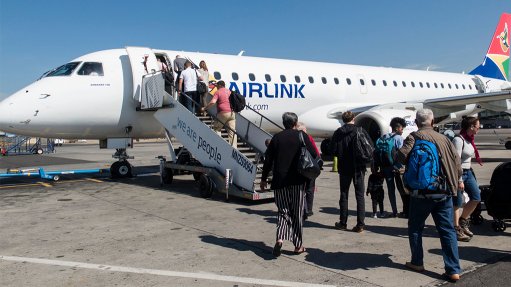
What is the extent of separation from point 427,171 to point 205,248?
2.93 meters

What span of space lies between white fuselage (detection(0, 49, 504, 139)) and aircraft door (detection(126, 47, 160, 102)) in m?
0.17

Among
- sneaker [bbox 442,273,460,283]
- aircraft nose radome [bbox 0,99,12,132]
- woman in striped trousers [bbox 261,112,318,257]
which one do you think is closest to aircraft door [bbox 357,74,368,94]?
aircraft nose radome [bbox 0,99,12,132]

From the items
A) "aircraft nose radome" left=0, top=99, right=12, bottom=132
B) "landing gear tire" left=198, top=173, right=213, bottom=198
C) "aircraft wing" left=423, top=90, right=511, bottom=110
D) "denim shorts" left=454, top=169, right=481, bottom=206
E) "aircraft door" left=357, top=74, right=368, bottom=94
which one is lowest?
"landing gear tire" left=198, top=173, right=213, bottom=198

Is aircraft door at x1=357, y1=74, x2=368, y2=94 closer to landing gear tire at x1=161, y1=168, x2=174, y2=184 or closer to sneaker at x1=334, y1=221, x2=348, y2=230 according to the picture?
landing gear tire at x1=161, y1=168, x2=174, y2=184

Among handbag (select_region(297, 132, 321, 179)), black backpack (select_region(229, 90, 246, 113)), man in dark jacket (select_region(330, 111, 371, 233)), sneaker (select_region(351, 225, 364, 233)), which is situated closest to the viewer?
handbag (select_region(297, 132, 321, 179))

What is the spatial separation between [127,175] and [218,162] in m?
4.74

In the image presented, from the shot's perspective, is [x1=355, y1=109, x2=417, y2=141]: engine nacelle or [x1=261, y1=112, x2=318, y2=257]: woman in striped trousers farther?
[x1=355, y1=109, x2=417, y2=141]: engine nacelle

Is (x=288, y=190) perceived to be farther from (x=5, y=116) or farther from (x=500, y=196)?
(x=5, y=116)

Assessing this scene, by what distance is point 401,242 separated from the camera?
5.78 metres

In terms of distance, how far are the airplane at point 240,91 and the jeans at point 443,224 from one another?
332 inches

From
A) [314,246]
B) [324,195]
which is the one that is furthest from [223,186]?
[314,246]

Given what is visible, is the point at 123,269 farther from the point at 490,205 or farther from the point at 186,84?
the point at 186,84

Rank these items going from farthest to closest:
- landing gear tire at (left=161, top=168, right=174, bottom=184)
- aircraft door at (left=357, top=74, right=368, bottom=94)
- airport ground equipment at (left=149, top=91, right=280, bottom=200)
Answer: aircraft door at (left=357, top=74, right=368, bottom=94)
landing gear tire at (left=161, top=168, right=174, bottom=184)
airport ground equipment at (left=149, top=91, right=280, bottom=200)

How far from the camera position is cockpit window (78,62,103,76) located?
1106 centimetres
